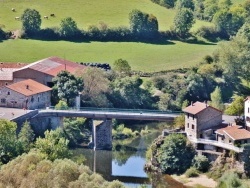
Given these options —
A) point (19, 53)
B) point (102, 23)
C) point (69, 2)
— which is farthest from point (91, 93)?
point (69, 2)

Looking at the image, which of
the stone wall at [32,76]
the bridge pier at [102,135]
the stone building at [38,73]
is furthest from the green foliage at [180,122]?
the stone wall at [32,76]

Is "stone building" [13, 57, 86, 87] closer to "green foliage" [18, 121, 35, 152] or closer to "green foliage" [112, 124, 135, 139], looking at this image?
"green foliage" [112, 124, 135, 139]

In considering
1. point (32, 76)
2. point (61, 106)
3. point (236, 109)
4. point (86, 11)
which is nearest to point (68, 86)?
point (61, 106)

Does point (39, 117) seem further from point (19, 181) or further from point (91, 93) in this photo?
point (19, 181)

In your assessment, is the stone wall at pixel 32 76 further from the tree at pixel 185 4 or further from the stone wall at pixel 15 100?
the tree at pixel 185 4

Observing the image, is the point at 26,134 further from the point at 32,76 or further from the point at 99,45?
the point at 99,45

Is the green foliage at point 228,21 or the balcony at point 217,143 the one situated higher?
the green foliage at point 228,21

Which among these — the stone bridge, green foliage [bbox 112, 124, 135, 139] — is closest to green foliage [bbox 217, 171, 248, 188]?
the stone bridge
